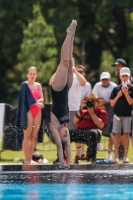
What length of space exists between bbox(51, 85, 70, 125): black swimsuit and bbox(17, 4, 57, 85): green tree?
103 ft

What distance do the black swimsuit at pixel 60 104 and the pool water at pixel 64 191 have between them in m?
2.46

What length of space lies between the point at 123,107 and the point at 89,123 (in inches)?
26.8

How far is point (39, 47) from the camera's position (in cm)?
4391

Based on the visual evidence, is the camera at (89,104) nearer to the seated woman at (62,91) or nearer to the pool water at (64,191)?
the seated woman at (62,91)

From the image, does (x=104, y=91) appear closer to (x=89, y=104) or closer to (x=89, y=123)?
(x=89, y=123)

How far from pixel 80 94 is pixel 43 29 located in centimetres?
2920

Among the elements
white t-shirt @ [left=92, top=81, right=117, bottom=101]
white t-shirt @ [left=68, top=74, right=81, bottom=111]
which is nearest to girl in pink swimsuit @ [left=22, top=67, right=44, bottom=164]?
white t-shirt @ [left=68, top=74, right=81, bottom=111]

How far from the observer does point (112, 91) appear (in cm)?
1395

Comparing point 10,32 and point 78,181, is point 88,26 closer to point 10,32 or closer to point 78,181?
point 10,32

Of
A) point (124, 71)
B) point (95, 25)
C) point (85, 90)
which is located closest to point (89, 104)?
point (124, 71)

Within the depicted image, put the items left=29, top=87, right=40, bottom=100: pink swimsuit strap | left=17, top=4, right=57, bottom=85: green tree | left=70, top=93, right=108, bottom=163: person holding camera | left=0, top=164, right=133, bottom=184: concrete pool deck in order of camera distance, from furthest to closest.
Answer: left=17, top=4, right=57, bottom=85: green tree
left=29, top=87, right=40, bottom=100: pink swimsuit strap
left=70, top=93, right=108, bottom=163: person holding camera
left=0, top=164, right=133, bottom=184: concrete pool deck

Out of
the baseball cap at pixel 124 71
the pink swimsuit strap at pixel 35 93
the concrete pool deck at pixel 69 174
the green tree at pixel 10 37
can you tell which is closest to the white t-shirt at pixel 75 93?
the pink swimsuit strap at pixel 35 93

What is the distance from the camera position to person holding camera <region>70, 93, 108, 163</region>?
44.1 ft

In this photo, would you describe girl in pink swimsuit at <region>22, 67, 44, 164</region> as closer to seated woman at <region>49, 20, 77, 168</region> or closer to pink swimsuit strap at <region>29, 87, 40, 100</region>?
pink swimsuit strap at <region>29, 87, 40, 100</region>
